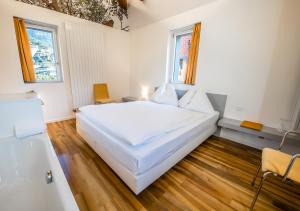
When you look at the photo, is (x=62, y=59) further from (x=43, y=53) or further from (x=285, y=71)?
(x=285, y=71)

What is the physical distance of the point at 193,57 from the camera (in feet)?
9.80

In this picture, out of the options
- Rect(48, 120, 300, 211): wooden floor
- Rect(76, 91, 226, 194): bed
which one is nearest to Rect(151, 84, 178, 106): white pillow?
Rect(76, 91, 226, 194): bed

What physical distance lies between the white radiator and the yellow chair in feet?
0.45

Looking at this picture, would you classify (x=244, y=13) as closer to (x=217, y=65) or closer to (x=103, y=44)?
(x=217, y=65)

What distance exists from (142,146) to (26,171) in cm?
128

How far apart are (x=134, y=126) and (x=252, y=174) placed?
1.66 m

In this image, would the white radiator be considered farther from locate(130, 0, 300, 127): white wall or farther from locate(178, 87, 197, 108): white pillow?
locate(178, 87, 197, 108): white pillow

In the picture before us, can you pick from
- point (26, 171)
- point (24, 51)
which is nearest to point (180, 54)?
point (24, 51)

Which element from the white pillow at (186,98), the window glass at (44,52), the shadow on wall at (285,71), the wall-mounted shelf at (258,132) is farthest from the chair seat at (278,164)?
the window glass at (44,52)

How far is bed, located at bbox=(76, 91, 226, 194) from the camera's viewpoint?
4.42ft

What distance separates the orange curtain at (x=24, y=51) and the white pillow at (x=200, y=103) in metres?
3.40

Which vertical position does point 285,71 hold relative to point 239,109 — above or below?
above

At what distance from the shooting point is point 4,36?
8.39 feet

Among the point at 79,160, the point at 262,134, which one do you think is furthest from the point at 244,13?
the point at 79,160
